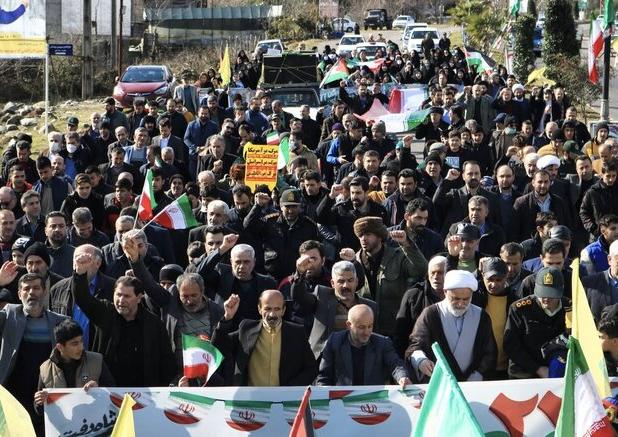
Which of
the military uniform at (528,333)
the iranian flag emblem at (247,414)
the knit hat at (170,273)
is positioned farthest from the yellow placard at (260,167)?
the iranian flag emblem at (247,414)

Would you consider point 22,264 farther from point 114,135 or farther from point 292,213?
point 114,135

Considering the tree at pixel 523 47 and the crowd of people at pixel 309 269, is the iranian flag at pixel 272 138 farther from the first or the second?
the tree at pixel 523 47

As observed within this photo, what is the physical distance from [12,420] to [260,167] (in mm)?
8014

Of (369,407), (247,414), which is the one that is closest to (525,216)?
(369,407)

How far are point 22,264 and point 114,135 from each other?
8.44 meters

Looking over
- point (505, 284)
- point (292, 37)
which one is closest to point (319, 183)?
point (505, 284)

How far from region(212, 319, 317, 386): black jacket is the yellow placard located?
17.6 ft

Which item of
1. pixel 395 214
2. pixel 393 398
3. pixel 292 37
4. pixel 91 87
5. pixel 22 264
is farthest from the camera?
pixel 292 37

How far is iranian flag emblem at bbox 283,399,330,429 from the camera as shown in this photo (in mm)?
7824

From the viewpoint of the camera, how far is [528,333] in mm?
8547

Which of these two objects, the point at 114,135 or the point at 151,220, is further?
the point at 114,135

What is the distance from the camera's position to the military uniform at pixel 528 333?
28.0 feet

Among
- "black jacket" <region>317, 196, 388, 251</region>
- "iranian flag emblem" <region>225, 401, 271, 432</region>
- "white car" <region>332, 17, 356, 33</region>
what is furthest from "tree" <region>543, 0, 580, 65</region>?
"white car" <region>332, 17, 356, 33</region>

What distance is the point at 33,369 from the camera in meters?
8.30
